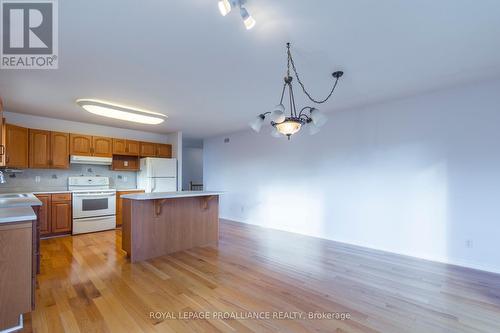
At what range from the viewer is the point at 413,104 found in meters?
3.61

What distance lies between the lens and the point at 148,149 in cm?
599

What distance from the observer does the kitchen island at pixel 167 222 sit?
10.8 ft

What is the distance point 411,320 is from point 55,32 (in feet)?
12.8

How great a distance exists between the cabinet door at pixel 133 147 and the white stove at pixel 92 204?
0.81 m

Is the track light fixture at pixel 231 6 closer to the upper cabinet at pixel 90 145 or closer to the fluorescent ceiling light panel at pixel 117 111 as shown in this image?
the fluorescent ceiling light panel at pixel 117 111

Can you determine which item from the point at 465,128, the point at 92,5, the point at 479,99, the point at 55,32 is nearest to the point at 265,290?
the point at 92,5

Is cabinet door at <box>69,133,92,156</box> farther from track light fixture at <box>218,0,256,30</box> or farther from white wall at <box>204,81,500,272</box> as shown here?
track light fixture at <box>218,0,256,30</box>

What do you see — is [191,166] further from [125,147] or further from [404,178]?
[404,178]

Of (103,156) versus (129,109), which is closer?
(129,109)

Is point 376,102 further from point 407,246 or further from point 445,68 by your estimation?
point 407,246

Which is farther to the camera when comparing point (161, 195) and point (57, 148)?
point (57, 148)

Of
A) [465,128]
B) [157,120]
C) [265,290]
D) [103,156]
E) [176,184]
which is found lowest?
[265,290]

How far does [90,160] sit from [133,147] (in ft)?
3.19
